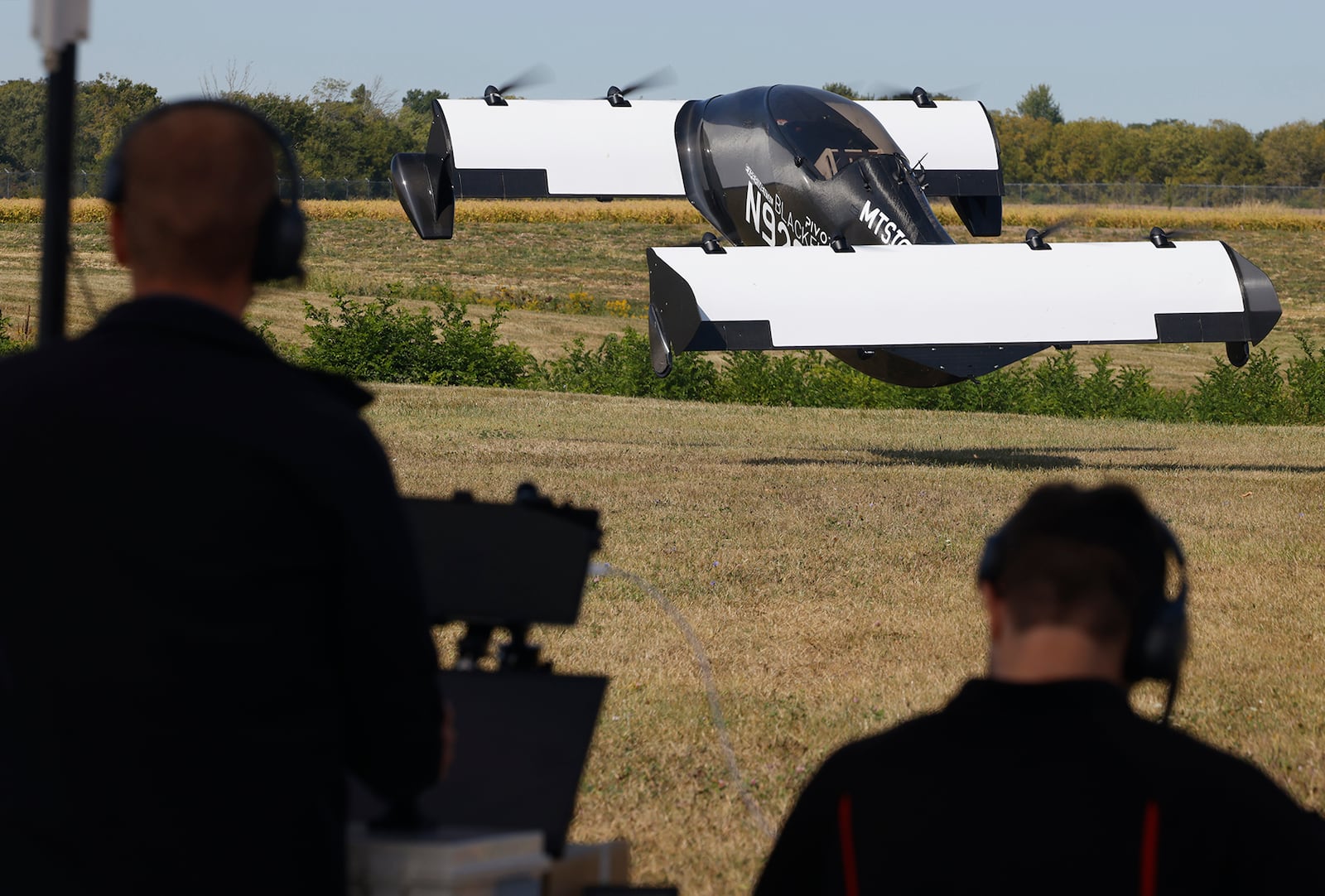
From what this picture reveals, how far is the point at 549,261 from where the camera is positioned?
179ft

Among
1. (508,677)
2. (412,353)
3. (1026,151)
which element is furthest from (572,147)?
(1026,151)

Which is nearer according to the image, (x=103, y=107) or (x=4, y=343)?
(x=4, y=343)

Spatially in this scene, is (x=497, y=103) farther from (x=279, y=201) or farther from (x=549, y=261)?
(x=549, y=261)

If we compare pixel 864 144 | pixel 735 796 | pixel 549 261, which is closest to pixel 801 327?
pixel 864 144

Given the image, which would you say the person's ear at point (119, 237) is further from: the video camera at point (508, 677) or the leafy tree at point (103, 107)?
the leafy tree at point (103, 107)

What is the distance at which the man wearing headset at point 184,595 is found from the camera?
1.98 metres

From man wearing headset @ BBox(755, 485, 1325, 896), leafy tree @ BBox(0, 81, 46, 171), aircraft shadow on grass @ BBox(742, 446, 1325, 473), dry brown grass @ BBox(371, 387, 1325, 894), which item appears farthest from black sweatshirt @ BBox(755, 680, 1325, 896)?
leafy tree @ BBox(0, 81, 46, 171)

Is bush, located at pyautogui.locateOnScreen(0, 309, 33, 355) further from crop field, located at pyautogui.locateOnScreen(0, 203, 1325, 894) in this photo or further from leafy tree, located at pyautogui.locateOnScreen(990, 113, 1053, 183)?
leafy tree, located at pyautogui.locateOnScreen(990, 113, 1053, 183)

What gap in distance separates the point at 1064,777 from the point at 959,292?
36.0 ft

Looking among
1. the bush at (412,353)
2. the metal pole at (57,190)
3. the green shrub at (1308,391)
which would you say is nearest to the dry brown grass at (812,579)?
the metal pole at (57,190)

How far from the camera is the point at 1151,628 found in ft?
7.17

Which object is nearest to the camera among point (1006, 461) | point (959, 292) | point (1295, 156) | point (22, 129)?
point (959, 292)

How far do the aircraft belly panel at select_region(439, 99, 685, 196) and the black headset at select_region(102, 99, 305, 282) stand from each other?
46.3 feet

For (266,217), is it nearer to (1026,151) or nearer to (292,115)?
(292,115)
